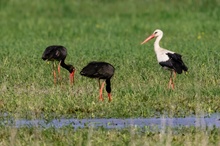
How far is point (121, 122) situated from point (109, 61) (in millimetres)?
5830

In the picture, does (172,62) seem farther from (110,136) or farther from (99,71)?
(110,136)

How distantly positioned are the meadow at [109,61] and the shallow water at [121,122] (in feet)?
0.63

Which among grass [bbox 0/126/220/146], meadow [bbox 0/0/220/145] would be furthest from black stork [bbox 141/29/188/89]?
grass [bbox 0/126/220/146]

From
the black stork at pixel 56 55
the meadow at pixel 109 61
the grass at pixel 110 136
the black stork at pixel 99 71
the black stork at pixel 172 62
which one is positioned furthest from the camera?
the black stork at pixel 56 55

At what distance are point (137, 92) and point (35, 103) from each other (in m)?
1.60

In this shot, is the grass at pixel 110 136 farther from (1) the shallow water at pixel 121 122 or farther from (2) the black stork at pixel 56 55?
(2) the black stork at pixel 56 55

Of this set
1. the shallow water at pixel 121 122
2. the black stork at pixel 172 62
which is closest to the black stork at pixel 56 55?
the black stork at pixel 172 62

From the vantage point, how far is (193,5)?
26.6m

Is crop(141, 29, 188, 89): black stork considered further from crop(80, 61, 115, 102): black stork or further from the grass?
the grass

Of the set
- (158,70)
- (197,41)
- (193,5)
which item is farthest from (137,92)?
(193,5)

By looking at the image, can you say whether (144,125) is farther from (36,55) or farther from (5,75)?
(36,55)

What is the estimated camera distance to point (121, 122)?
1025cm

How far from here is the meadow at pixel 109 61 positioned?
421 inches

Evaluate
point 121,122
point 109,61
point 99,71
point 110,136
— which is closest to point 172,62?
point 99,71
